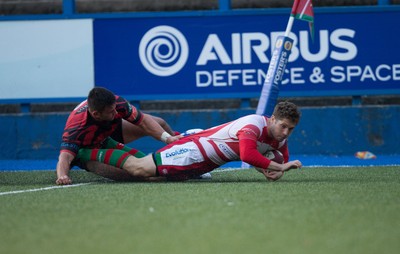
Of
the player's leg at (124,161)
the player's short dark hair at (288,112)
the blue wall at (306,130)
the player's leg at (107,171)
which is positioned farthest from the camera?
the blue wall at (306,130)

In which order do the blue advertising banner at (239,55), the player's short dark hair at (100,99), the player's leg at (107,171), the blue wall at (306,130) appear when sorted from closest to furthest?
the player's short dark hair at (100,99) < the player's leg at (107,171) < the blue wall at (306,130) < the blue advertising banner at (239,55)

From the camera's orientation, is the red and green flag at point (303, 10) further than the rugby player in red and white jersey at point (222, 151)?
Yes

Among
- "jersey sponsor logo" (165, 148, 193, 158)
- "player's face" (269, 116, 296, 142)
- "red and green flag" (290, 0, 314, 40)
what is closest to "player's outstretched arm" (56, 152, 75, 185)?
"jersey sponsor logo" (165, 148, 193, 158)

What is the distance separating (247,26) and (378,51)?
1.87m

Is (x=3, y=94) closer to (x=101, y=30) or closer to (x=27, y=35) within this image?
(x=27, y=35)

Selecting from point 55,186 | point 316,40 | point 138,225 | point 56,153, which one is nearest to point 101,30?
point 56,153

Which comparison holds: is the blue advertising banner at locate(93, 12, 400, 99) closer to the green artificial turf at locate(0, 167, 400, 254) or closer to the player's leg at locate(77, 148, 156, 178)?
the player's leg at locate(77, 148, 156, 178)

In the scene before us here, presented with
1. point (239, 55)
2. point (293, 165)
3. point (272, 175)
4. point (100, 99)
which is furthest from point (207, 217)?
point (239, 55)

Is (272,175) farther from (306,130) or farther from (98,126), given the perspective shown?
(306,130)

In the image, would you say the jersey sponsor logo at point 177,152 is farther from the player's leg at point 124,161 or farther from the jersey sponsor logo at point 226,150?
the jersey sponsor logo at point 226,150

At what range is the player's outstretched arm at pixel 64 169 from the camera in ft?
26.6

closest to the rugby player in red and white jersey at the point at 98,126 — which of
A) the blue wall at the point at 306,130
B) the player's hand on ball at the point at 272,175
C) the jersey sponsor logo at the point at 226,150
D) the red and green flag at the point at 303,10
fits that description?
the jersey sponsor logo at the point at 226,150

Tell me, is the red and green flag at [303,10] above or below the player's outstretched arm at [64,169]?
above

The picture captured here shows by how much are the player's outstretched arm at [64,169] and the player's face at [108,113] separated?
0.47 metres
